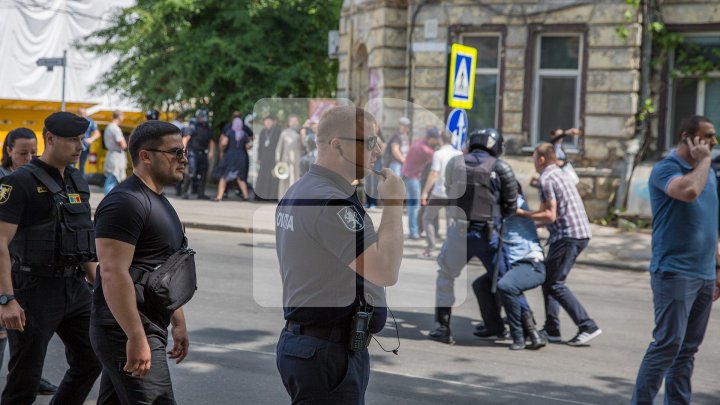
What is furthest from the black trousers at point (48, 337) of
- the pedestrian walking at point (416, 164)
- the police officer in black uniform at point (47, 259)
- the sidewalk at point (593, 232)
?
the pedestrian walking at point (416, 164)

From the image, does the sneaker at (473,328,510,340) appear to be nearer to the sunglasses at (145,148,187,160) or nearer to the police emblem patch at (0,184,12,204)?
the police emblem patch at (0,184,12,204)

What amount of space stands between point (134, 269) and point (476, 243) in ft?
15.3

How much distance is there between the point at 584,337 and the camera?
8492mm

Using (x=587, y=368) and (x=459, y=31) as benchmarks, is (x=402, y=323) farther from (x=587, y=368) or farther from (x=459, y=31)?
(x=459, y=31)

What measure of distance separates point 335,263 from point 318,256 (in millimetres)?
70

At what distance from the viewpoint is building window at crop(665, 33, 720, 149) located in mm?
17734

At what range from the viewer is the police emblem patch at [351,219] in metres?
3.57

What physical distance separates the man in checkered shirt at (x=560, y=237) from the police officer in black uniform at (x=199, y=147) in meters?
13.2

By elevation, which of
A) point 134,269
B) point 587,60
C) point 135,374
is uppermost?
point 587,60

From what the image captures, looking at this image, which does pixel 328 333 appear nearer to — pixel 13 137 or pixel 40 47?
pixel 13 137

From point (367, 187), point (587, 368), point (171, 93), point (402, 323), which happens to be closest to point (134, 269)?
point (367, 187)

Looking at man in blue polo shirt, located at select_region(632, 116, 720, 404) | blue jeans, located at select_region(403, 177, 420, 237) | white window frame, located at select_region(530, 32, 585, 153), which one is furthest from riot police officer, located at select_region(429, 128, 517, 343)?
white window frame, located at select_region(530, 32, 585, 153)

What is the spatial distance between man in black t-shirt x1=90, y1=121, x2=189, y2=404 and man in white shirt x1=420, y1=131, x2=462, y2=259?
9101 millimetres

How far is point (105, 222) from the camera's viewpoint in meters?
4.20
